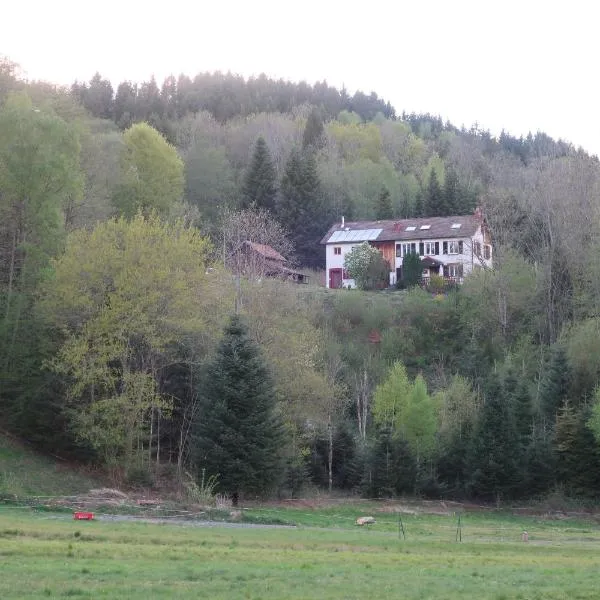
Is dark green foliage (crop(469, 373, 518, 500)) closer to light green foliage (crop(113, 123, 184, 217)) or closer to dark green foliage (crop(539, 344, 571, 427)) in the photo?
dark green foliage (crop(539, 344, 571, 427))

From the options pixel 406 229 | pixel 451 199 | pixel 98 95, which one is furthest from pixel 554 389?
pixel 98 95

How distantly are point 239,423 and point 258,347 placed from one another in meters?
3.63

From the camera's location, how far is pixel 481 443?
44.7m

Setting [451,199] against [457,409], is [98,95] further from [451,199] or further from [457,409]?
[457,409]

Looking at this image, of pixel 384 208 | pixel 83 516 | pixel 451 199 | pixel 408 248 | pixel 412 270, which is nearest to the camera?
pixel 83 516

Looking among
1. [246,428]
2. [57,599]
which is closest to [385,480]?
[246,428]

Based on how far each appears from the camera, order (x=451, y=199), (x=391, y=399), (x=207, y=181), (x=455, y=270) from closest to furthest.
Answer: (x=391, y=399), (x=455, y=270), (x=207, y=181), (x=451, y=199)

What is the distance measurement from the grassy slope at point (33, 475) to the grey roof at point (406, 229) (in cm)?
4776

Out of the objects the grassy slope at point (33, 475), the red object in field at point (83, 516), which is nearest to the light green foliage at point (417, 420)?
the grassy slope at point (33, 475)

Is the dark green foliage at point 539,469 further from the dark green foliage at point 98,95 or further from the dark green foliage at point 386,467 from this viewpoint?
the dark green foliage at point 98,95

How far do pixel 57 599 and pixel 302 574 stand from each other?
4828mm

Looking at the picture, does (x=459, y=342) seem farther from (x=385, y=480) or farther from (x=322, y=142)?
(x=322, y=142)

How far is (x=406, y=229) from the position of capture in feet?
270

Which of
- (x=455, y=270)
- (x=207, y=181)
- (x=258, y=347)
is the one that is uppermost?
(x=207, y=181)
